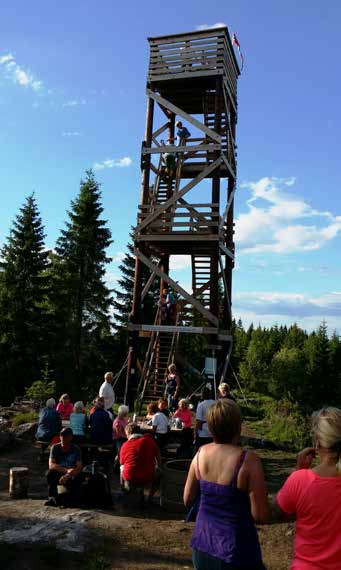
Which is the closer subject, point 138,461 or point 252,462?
point 252,462

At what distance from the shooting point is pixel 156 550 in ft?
20.0

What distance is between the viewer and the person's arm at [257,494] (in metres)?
2.81

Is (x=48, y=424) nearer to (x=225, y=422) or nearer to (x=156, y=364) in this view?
(x=156, y=364)

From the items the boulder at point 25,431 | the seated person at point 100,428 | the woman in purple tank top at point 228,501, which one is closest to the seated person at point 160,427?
the seated person at point 100,428

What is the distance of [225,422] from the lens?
307 cm

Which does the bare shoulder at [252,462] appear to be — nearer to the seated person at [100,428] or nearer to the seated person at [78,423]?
the seated person at [100,428]

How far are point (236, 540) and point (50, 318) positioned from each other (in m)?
29.8

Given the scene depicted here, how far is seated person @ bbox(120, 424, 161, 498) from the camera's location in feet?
26.1

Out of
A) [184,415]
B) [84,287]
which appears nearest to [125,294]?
[84,287]

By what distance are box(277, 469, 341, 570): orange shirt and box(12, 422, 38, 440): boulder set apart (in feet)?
39.2

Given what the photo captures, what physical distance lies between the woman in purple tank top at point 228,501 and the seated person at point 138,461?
505cm

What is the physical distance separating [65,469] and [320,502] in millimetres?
5814

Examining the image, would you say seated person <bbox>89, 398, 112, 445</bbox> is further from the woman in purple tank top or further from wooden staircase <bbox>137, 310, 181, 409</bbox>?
the woman in purple tank top

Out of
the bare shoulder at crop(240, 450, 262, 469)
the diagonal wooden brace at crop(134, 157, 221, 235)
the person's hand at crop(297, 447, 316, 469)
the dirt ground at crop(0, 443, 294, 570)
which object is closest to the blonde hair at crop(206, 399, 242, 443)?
the bare shoulder at crop(240, 450, 262, 469)
